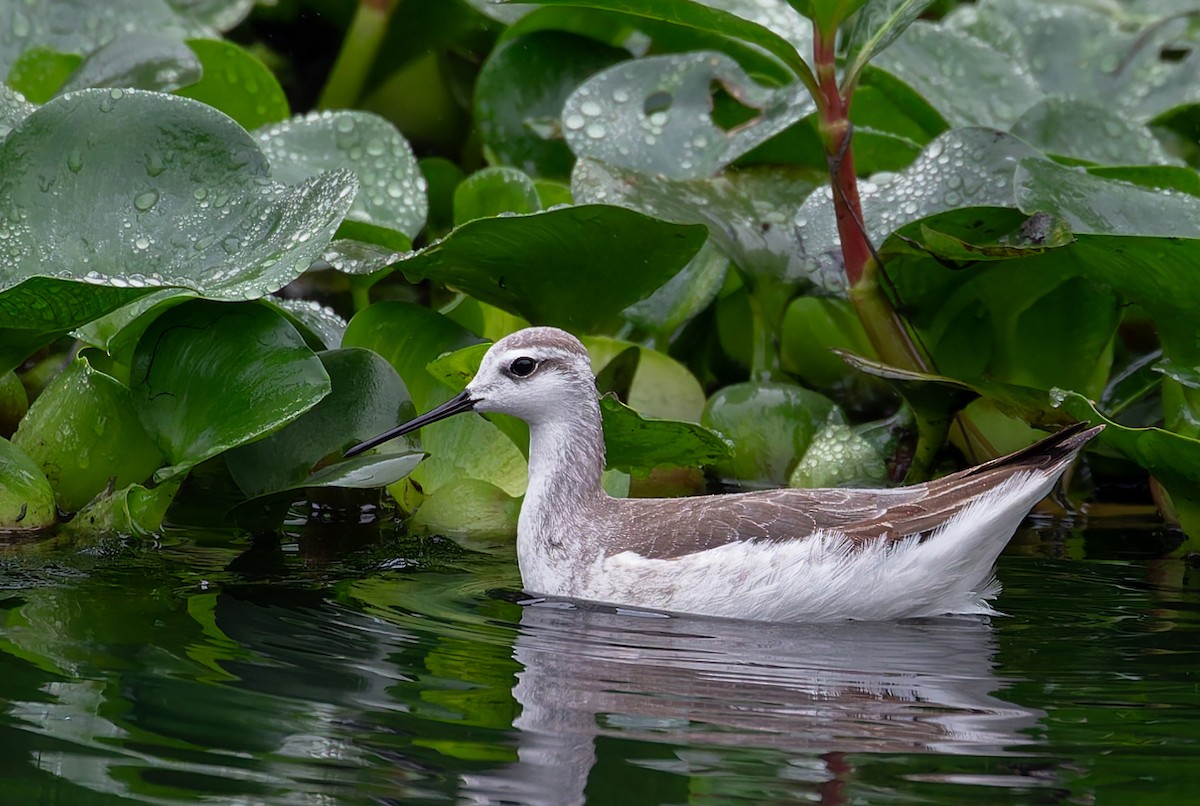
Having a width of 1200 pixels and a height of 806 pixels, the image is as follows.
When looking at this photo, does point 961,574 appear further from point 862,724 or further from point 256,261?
point 256,261

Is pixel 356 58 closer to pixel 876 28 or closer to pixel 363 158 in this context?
pixel 363 158

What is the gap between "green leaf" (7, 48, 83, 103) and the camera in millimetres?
7004

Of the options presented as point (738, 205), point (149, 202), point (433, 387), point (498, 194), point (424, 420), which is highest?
point (738, 205)

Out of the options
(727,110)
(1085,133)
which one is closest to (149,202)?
(727,110)

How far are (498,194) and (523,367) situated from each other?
125cm

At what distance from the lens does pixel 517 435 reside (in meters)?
5.91

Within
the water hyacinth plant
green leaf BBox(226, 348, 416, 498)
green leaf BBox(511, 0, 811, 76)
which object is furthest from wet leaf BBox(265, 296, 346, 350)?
green leaf BBox(511, 0, 811, 76)

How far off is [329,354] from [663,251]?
1.24 meters

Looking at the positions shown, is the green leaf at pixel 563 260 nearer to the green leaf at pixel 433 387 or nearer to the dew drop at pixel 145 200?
the green leaf at pixel 433 387

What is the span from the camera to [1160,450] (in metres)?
5.16

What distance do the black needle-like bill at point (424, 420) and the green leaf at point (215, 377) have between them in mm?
243

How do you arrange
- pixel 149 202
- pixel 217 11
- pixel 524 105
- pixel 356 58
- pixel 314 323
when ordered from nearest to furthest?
pixel 149 202 < pixel 314 323 < pixel 524 105 < pixel 356 58 < pixel 217 11

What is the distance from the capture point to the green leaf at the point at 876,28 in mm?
5262

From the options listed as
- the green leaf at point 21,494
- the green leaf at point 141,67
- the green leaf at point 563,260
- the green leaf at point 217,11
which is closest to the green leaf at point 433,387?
the green leaf at point 563,260
